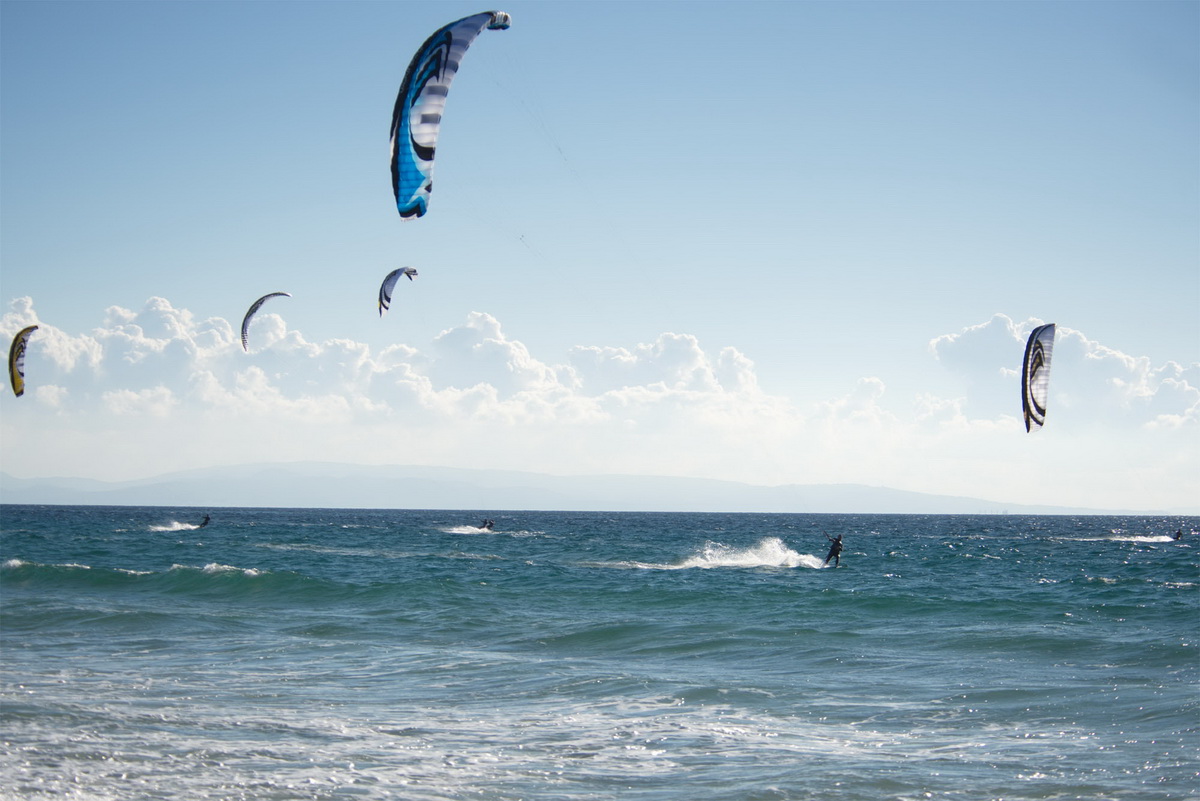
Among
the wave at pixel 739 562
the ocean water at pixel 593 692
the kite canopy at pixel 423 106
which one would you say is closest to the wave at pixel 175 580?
the ocean water at pixel 593 692

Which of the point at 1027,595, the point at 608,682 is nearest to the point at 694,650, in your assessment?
the point at 608,682

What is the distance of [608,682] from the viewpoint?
520 inches

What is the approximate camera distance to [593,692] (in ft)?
41.2

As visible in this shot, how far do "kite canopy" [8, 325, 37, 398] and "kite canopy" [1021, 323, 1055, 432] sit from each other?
21.6 meters

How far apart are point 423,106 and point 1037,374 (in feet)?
46.6

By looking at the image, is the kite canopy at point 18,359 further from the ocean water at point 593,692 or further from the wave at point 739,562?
the wave at point 739,562

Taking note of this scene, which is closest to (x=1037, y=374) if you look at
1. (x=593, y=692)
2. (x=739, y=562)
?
(x=593, y=692)

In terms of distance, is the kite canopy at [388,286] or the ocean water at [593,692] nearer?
the ocean water at [593,692]

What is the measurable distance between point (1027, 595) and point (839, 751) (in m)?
17.8

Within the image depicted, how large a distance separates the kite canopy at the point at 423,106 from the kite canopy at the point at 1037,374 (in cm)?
1273

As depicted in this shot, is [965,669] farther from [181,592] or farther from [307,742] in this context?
[181,592]

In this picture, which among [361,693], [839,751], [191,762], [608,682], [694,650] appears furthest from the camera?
[694,650]

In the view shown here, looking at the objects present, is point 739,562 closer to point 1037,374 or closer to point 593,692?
point 1037,374

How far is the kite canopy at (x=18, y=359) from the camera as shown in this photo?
2266 centimetres
